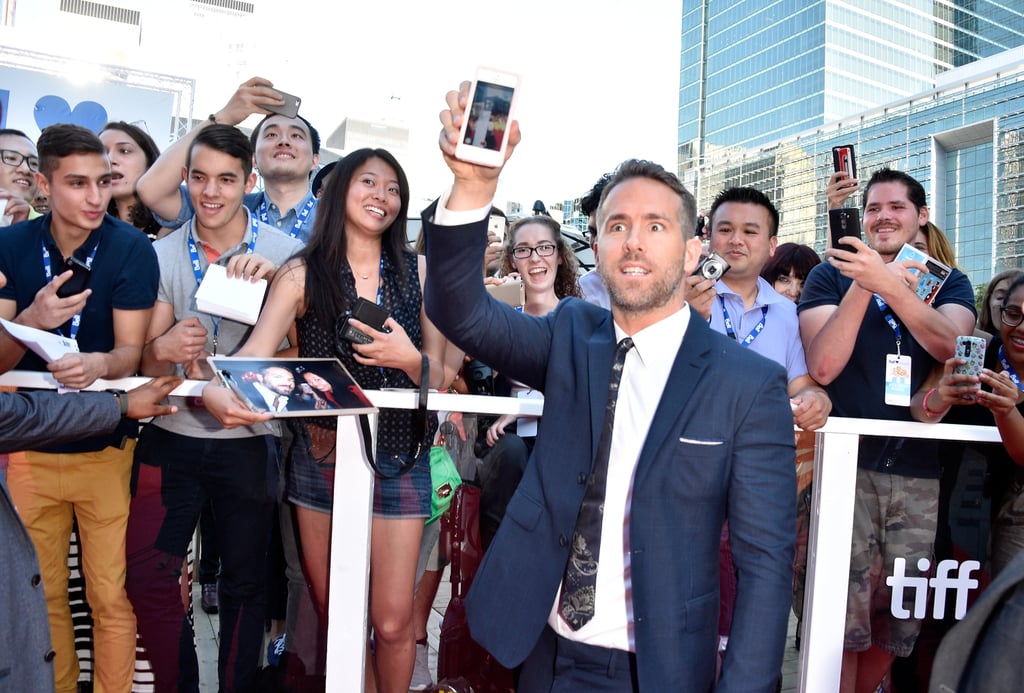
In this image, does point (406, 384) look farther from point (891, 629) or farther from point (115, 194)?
point (115, 194)

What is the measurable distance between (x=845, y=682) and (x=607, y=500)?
154cm

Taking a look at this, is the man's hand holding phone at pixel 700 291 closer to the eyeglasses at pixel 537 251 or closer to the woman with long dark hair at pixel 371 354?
the woman with long dark hair at pixel 371 354

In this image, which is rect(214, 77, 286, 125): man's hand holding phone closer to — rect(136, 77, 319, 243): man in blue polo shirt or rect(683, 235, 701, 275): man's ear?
rect(136, 77, 319, 243): man in blue polo shirt

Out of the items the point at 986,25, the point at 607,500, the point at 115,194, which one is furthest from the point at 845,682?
the point at 986,25

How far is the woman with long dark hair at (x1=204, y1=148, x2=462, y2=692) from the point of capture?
2.88 metres

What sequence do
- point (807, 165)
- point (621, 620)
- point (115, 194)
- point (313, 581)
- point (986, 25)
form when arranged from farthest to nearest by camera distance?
point (986, 25)
point (807, 165)
point (115, 194)
point (313, 581)
point (621, 620)

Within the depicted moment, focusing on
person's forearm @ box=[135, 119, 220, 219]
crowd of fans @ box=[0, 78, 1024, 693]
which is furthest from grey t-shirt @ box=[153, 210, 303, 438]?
person's forearm @ box=[135, 119, 220, 219]

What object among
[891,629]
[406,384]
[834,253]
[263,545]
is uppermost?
[834,253]

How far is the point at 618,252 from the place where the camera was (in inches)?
88.6

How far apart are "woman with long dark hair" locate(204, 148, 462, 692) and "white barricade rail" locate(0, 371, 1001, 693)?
7cm

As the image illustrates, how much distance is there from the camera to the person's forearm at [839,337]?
340 cm

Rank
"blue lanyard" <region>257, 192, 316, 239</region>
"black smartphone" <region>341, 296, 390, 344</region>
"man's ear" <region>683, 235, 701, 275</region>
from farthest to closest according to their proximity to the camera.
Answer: "blue lanyard" <region>257, 192, 316, 239</region>
"black smartphone" <region>341, 296, 390, 344</region>
"man's ear" <region>683, 235, 701, 275</region>

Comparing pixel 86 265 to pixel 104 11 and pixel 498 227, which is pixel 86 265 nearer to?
pixel 498 227

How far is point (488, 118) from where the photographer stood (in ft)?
6.48
